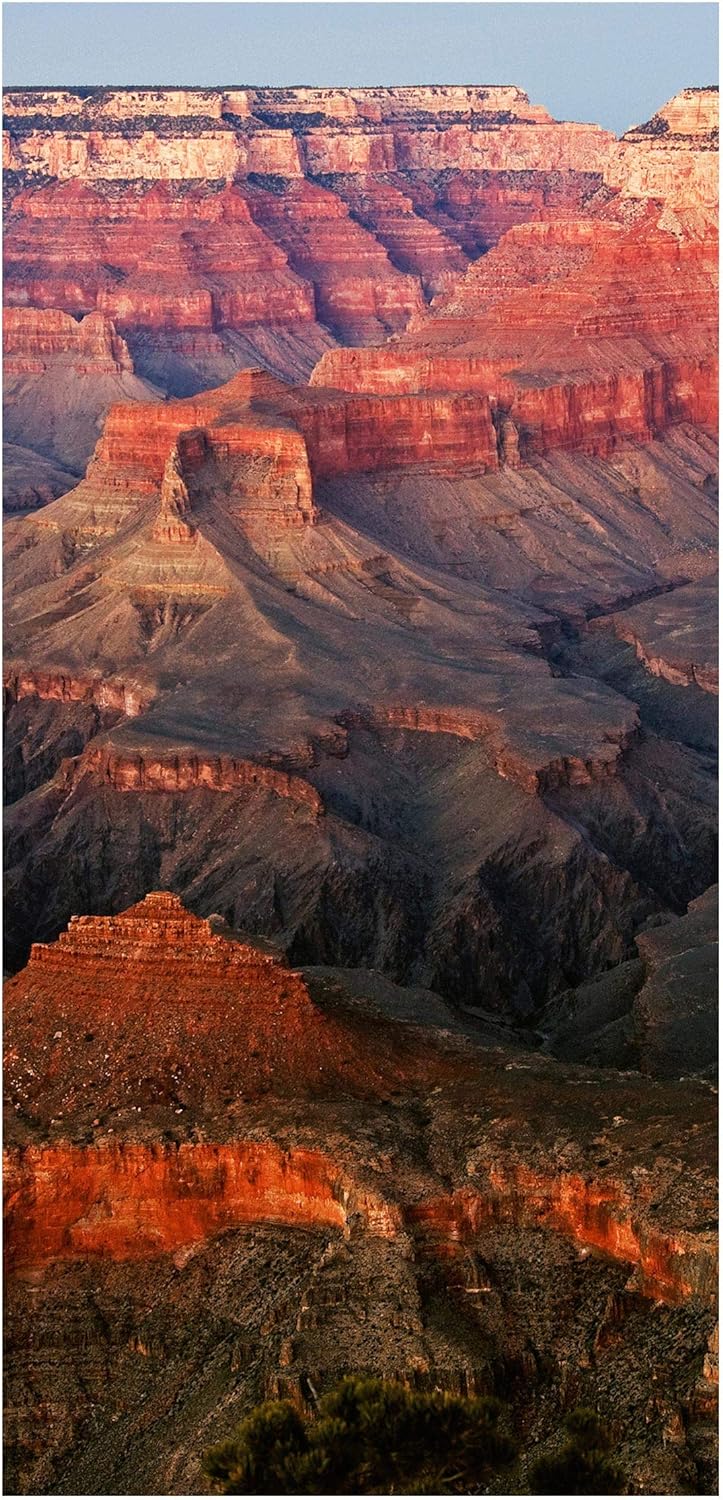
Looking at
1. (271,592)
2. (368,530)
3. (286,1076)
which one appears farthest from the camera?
(368,530)

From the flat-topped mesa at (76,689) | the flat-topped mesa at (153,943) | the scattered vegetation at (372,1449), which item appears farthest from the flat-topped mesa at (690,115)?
the scattered vegetation at (372,1449)

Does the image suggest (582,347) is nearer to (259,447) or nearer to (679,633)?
(259,447)

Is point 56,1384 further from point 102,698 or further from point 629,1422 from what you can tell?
point 102,698

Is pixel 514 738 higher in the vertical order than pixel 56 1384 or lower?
higher

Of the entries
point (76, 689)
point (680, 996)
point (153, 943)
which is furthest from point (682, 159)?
point (153, 943)

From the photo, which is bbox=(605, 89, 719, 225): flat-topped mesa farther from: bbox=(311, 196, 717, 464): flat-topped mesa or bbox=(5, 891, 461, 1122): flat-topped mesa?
bbox=(5, 891, 461, 1122): flat-topped mesa

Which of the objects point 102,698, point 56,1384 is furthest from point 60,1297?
point 102,698
